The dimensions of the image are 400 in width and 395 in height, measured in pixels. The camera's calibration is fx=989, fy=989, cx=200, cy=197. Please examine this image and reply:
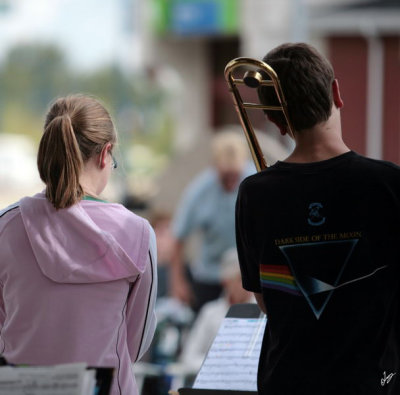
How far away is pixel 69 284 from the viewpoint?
262 cm

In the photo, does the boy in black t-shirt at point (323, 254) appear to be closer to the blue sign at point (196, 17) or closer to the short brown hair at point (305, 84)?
the short brown hair at point (305, 84)

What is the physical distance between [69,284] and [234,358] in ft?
1.77

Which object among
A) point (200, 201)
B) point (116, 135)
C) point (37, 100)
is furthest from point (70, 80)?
point (116, 135)

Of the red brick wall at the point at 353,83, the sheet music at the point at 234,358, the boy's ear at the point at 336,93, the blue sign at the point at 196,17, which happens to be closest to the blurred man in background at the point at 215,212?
the sheet music at the point at 234,358

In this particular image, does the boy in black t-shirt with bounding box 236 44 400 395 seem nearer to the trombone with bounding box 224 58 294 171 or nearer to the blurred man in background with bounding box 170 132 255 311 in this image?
the trombone with bounding box 224 58 294 171

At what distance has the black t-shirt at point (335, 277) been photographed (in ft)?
7.66

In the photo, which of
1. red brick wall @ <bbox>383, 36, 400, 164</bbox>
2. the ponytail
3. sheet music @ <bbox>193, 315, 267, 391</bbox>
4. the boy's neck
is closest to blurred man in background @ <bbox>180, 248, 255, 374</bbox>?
sheet music @ <bbox>193, 315, 267, 391</bbox>

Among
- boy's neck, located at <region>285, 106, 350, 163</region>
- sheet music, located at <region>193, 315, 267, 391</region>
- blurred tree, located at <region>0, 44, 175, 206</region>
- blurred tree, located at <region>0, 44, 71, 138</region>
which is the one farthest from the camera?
blurred tree, located at <region>0, 44, 71, 138</region>

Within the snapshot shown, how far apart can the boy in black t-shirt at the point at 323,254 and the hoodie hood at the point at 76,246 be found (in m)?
0.38

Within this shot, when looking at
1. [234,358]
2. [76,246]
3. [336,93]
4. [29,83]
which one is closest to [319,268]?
[336,93]

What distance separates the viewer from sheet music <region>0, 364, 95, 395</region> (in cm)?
219

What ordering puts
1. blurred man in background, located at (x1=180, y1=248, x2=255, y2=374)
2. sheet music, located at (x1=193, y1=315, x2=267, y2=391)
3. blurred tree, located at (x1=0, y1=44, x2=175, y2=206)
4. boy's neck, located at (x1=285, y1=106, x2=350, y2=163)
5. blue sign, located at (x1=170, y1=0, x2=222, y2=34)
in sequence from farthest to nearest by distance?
1. blurred tree, located at (x1=0, y1=44, x2=175, y2=206)
2. blue sign, located at (x1=170, y1=0, x2=222, y2=34)
3. blurred man in background, located at (x1=180, y1=248, x2=255, y2=374)
4. sheet music, located at (x1=193, y1=315, x2=267, y2=391)
5. boy's neck, located at (x1=285, y1=106, x2=350, y2=163)

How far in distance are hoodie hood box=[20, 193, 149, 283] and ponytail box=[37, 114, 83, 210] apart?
0.03 metres

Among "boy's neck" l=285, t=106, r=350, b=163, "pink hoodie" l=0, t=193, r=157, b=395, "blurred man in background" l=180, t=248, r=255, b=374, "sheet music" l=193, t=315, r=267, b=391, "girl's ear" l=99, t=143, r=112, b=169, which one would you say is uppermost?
"boy's neck" l=285, t=106, r=350, b=163
